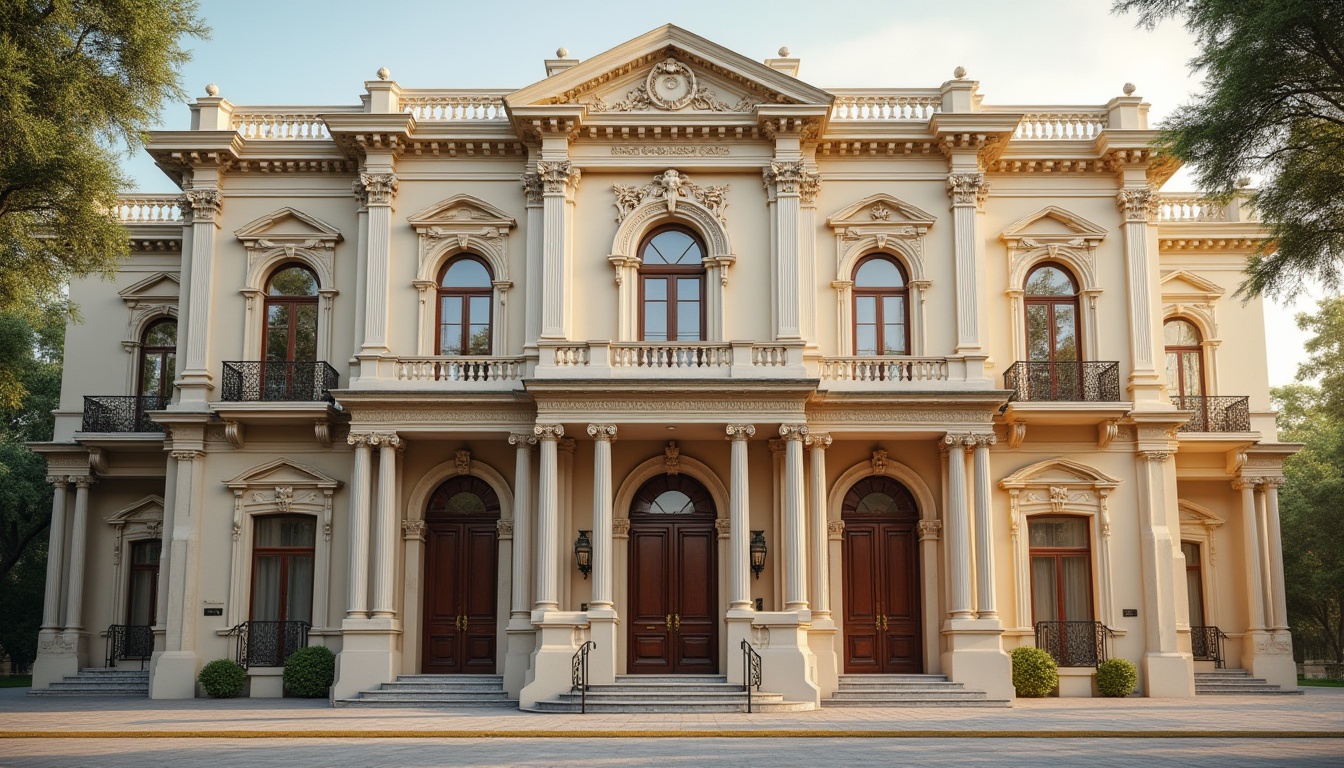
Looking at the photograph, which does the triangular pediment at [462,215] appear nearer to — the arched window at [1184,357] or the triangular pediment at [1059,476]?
the triangular pediment at [1059,476]

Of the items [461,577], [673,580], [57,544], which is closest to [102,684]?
[57,544]

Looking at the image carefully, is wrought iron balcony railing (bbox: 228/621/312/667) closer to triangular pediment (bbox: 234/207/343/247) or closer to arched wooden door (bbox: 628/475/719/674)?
arched wooden door (bbox: 628/475/719/674)

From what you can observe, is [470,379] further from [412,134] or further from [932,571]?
[932,571]

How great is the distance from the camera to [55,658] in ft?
80.5

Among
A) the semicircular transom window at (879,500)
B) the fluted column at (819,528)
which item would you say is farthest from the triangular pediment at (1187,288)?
the fluted column at (819,528)

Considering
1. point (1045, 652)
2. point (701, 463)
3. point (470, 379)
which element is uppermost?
point (470, 379)

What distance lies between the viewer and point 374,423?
22.0 metres

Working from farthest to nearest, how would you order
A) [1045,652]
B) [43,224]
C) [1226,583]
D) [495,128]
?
[1226,583]
[495,128]
[1045,652]
[43,224]

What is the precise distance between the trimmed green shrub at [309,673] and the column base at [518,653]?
10.6ft

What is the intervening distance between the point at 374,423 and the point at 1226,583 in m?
17.0

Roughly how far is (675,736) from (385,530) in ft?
28.1

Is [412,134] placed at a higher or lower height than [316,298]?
higher

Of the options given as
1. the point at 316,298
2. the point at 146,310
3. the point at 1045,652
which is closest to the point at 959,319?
the point at 1045,652

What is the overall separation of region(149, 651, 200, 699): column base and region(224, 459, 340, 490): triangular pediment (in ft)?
10.5
